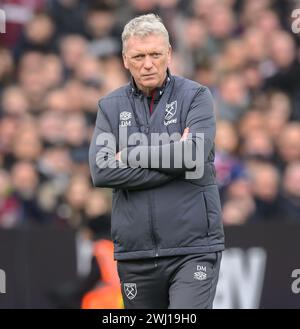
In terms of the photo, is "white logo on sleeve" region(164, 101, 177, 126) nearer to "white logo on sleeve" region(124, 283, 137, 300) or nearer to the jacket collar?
the jacket collar

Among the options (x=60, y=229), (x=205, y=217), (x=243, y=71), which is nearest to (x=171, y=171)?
(x=205, y=217)

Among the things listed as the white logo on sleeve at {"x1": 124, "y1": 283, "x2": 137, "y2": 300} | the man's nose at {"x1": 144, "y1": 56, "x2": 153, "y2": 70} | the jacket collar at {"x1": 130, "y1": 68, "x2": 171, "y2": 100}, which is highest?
the man's nose at {"x1": 144, "y1": 56, "x2": 153, "y2": 70}

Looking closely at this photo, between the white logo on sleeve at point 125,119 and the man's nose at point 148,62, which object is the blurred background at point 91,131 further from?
the man's nose at point 148,62

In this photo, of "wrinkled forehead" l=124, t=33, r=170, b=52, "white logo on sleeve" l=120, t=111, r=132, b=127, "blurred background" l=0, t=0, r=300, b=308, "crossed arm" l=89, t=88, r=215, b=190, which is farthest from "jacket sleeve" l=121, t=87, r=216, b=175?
"blurred background" l=0, t=0, r=300, b=308

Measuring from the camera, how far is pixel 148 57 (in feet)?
18.8

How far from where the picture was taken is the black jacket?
5613 mm

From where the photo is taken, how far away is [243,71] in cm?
1104

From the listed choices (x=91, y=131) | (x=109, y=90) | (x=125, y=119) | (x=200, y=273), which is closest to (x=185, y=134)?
(x=125, y=119)

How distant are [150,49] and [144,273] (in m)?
1.32

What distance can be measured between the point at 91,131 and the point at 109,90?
66 centimetres

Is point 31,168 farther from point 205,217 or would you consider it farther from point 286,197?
point 205,217

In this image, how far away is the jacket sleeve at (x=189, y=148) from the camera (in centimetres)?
562

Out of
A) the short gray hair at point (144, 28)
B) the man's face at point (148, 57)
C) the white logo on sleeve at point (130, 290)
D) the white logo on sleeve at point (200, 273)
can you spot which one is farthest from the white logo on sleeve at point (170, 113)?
the white logo on sleeve at point (130, 290)

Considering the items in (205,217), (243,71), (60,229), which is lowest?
(60,229)
